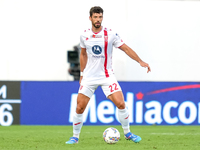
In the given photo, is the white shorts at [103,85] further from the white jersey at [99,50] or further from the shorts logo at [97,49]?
the shorts logo at [97,49]

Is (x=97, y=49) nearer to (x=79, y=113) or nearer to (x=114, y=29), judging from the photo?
(x=79, y=113)

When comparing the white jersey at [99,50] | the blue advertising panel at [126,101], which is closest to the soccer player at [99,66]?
the white jersey at [99,50]

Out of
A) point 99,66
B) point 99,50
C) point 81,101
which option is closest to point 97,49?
point 99,50

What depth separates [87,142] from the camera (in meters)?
9.06

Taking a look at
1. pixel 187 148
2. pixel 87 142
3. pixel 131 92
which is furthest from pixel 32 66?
pixel 187 148

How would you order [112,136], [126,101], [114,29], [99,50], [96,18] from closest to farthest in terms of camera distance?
[96,18] < [99,50] < [112,136] < [126,101] < [114,29]

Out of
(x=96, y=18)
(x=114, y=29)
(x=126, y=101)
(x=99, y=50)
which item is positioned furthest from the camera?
(x=114, y=29)

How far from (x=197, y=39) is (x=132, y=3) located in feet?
10.0

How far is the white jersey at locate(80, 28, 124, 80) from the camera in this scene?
27.5 feet

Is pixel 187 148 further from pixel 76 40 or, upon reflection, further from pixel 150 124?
pixel 76 40

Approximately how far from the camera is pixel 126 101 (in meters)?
14.1

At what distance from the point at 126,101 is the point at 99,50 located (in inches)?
230

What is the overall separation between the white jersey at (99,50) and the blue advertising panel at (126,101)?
551cm

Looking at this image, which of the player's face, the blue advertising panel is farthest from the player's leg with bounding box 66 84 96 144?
the blue advertising panel
